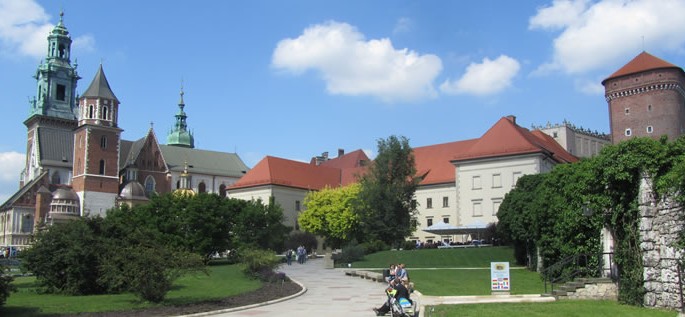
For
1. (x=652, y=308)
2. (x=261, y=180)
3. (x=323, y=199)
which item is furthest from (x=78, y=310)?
(x=261, y=180)

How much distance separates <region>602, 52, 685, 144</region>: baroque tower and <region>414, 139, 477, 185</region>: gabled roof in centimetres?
2431

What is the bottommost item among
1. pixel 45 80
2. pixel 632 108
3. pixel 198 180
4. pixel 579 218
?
pixel 579 218

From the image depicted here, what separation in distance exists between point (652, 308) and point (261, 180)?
68.5 m

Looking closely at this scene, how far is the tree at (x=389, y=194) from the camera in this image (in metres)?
57.7

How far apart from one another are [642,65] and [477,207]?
39914 millimetres

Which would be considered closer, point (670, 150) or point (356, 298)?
point (670, 150)

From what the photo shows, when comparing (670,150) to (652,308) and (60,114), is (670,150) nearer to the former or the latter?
(652,308)

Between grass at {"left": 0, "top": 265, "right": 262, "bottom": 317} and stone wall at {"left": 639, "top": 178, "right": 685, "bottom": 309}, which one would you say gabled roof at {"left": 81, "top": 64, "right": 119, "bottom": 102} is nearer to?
grass at {"left": 0, "top": 265, "right": 262, "bottom": 317}

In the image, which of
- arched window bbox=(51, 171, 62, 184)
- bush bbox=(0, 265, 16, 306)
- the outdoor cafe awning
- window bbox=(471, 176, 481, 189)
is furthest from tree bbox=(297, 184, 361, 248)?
arched window bbox=(51, 171, 62, 184)

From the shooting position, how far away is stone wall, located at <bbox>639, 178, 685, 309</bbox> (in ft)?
58.7

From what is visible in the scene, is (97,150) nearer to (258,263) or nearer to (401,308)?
(258,263)

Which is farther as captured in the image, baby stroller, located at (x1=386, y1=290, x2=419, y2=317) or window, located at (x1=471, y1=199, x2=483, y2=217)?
window, located at (x1=471, y1=199, x2=483, y2=217)

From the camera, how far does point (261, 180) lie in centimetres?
8388

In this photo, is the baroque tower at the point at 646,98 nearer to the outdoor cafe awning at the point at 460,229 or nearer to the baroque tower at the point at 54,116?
the outdoor cafe awning at the point at 460,229
